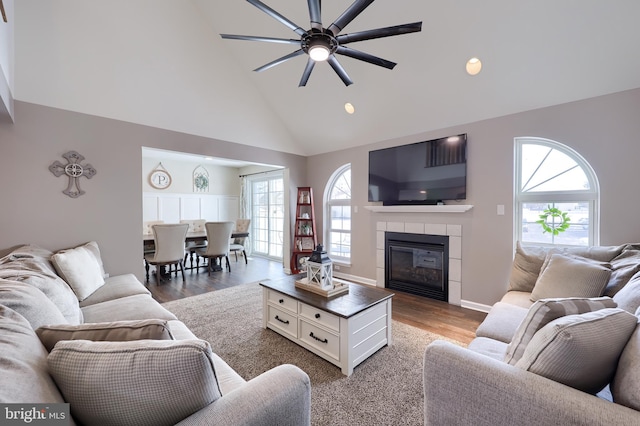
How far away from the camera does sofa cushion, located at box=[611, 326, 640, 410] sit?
0.83m

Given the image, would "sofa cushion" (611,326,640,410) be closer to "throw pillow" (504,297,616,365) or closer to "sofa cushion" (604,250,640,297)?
"throw pillow" (504,297,616,365)

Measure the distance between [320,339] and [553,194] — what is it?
2.96m

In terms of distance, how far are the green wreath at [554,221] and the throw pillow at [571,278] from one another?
0.84 metres

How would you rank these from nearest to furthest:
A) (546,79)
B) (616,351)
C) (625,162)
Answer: (616,351)
(625,162)
(546,79)

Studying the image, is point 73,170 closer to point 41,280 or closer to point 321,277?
point 41,280

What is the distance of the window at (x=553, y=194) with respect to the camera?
270 centimetres

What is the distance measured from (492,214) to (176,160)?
662cm

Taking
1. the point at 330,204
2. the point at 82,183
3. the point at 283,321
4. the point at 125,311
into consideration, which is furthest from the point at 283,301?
the point at 330,204

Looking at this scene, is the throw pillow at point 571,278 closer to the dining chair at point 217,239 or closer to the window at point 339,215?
the window at point 339,215

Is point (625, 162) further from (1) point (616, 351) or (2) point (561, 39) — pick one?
(1) point (616, 351)

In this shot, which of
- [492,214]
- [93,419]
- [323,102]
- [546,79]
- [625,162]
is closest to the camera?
[93,419]

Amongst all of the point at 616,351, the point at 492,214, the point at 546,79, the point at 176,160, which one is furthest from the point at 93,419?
the point at 176,160

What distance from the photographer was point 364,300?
7.36 feet

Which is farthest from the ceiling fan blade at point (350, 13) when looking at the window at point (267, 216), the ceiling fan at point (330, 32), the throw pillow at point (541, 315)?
the window at point (267, 216)
